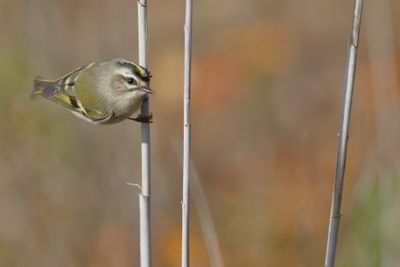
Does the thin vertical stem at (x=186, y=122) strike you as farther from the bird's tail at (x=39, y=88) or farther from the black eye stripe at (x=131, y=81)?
the bird's tail at (x=39, y=88)

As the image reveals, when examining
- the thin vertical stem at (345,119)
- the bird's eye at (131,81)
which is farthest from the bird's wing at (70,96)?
the thin vertical stem at (345,119)

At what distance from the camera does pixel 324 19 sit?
7.83 meters

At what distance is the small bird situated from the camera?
3.23m

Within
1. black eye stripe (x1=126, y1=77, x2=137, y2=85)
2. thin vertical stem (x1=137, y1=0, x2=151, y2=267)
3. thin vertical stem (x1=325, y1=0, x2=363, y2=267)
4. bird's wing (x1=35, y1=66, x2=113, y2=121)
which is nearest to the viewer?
thin vertical stem (x1=325, y1=0, x2=363, y2=267)

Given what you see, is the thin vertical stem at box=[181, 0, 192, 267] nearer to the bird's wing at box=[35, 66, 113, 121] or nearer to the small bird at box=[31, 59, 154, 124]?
the small bird at box=[31, 59, 154, 124]

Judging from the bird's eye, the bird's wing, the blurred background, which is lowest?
the blurred background

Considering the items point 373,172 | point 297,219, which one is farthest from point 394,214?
point 297,219

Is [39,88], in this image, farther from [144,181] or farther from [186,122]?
[186,122]

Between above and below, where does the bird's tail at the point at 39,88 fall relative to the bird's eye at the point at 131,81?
below

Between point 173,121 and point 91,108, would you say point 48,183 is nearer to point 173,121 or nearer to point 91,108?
point 91,108

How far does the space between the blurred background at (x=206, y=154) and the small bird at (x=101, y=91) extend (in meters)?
0.45

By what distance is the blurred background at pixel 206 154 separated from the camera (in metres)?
4.09

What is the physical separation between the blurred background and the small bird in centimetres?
45

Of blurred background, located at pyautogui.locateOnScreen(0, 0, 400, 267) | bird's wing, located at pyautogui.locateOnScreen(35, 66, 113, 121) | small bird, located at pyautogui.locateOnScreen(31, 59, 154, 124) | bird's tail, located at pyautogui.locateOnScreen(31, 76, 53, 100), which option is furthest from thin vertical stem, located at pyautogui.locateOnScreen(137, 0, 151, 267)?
blurred background, located at pyautogui.locateOnScreen(0, 0, 400, 267)
